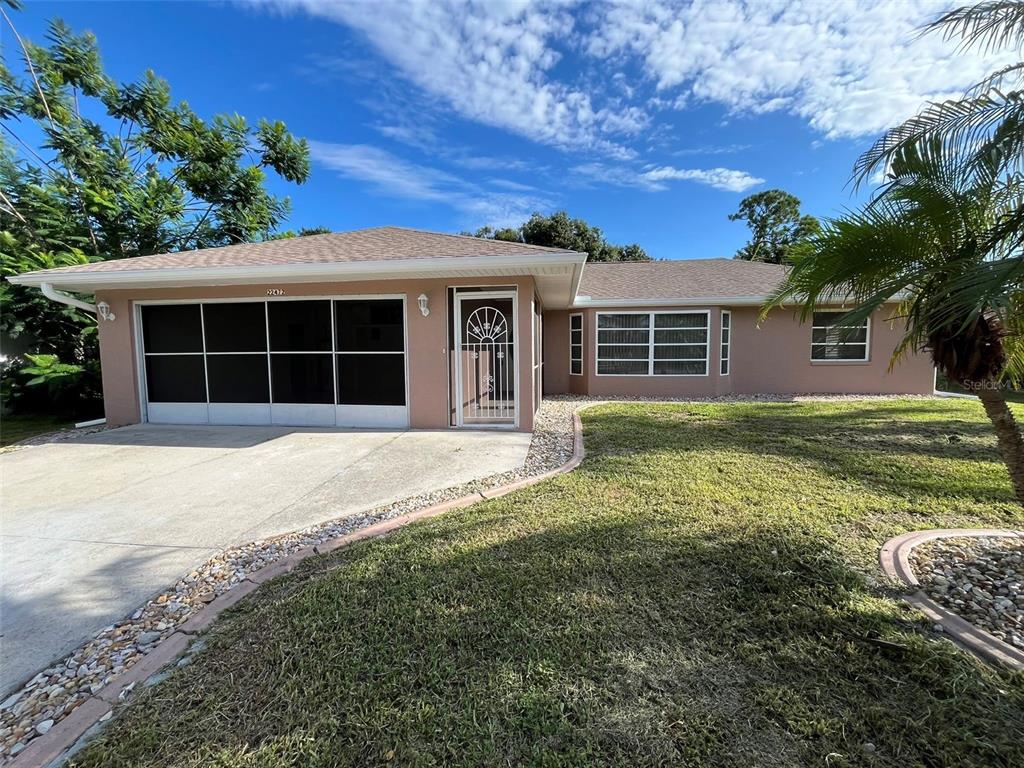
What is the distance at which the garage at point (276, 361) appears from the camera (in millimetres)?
8594

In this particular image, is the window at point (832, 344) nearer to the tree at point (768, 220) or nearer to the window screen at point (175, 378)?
the window screen at point (175, 378)

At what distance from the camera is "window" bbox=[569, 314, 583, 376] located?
533 inches

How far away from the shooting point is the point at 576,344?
1378cm

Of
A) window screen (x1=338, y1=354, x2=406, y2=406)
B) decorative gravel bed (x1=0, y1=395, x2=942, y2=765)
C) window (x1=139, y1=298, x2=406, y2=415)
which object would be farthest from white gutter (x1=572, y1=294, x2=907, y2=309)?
decorative gravel bed (x1=0, y1=395, x2=942, y2=765)

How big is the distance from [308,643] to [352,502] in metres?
2.41

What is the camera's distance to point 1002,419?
3.15 m

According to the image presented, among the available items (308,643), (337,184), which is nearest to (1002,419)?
(308,643)

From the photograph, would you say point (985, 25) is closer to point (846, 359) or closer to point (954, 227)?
point (954, 227)

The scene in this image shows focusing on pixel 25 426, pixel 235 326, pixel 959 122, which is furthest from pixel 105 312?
pixel 959 122

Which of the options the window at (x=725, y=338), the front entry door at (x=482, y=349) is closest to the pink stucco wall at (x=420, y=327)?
the front entry door at (x=482, y=349)

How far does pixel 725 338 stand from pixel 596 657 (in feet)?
41.9

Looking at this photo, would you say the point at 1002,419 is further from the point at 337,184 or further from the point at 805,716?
the point at 337,184

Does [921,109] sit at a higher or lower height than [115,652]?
higher

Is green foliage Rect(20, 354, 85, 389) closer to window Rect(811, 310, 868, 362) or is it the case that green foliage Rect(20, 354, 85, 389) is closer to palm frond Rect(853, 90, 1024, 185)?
palm frond Rect(853, 90, 1024, 185)
